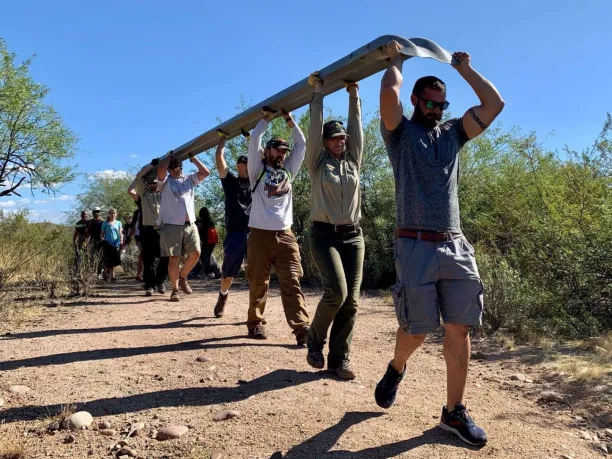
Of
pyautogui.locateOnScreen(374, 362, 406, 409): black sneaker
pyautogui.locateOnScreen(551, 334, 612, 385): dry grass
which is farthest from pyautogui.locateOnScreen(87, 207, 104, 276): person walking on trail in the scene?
pyautogui.locateOnScreen(551, 334, 612, 385): dry grass

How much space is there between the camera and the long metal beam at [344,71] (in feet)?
10.7

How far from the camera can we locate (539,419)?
331 centimetres

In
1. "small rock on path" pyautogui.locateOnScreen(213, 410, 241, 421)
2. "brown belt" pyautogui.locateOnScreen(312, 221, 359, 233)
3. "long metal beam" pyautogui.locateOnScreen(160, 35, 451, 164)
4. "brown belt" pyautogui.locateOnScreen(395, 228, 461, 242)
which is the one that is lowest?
"small rock on path" pyautogui.locateOnScreen(213, 410, 241, 421)

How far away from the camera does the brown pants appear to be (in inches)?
188

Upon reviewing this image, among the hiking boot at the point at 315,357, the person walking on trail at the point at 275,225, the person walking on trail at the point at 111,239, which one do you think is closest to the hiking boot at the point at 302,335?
the person walking on trail at the point at 275,225

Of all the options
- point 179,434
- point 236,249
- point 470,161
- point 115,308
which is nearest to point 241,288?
point 115,308

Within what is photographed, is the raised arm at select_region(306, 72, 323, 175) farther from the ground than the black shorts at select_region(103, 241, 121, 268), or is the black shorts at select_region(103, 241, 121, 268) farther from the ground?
Answer: the raised arm at select_region(306, 72, 323, 175)

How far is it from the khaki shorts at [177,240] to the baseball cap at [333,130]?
3.90 meters

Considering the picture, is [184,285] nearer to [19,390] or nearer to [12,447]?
[19,390]

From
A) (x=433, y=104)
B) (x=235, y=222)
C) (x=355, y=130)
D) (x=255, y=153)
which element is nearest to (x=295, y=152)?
(x=255, y=153)

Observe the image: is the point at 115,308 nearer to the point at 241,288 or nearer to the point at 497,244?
the point at 241,288

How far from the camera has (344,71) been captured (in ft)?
13.5

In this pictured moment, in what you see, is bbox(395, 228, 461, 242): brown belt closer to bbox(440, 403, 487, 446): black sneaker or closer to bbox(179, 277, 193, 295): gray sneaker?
bbox(440, 403, 487, 446): black sneaker

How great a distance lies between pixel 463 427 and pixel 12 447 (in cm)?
251
